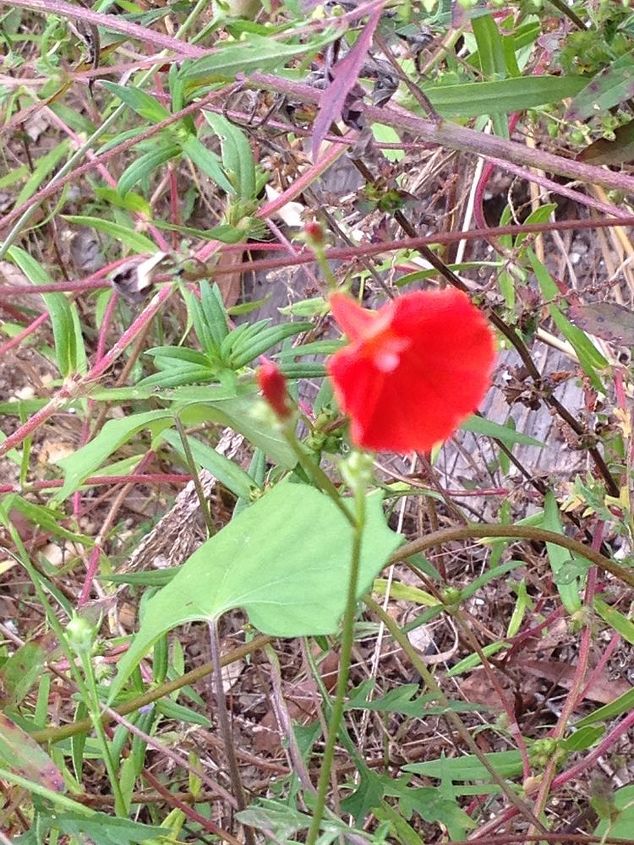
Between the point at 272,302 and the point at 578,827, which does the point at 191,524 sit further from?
the point at 272,302

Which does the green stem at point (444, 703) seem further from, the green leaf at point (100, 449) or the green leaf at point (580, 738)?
the green leaf at point (100, 449)

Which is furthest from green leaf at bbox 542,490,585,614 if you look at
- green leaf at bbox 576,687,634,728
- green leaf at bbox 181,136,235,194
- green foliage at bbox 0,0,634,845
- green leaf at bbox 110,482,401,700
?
green leaf at bbox 181,136,235,194

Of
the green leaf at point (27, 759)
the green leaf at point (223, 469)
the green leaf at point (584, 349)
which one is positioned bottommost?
the green leaf at point (27, 759)

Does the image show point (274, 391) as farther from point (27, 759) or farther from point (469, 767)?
point (469, 767)

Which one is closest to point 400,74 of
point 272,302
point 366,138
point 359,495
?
point 366,138

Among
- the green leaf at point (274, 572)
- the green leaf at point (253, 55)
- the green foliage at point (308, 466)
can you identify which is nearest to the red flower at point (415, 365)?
the green foliage at point (308, 466)
